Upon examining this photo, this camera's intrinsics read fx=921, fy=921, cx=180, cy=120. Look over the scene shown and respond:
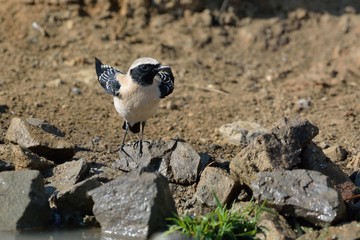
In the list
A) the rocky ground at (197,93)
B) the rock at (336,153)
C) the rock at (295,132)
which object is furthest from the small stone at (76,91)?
the rock at (295,132)

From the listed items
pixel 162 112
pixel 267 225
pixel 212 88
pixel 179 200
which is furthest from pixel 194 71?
pixel 267 225

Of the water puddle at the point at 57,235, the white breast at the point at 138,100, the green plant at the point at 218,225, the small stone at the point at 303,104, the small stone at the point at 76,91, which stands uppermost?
the white breast at the point at 138,100

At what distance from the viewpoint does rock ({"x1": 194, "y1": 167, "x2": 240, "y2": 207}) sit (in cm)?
820

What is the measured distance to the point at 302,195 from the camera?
7.77 meters

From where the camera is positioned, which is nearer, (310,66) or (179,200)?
(179,200)

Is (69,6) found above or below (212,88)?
above

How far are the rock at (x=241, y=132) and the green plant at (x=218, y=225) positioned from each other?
81.7 inches

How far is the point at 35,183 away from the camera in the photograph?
8.12 meters

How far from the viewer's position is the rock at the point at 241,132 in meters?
9.86

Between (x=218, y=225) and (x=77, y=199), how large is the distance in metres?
1.39

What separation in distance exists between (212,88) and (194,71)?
0.52m

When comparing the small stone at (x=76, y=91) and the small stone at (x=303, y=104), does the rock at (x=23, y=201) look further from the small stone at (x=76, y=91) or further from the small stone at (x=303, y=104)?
the small stone at (x=303, y=104)

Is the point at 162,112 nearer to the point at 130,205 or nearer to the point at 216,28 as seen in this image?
the point at 216,28

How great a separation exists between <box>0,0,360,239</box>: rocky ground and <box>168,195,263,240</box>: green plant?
302 millimetres
